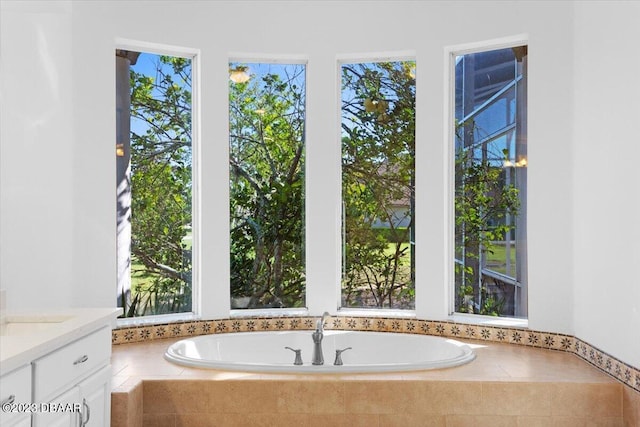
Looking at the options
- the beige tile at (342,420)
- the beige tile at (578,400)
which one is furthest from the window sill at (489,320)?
the beige tile at (342,420)

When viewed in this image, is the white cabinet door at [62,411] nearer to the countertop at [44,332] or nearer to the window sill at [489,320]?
the countertop at [44,332]

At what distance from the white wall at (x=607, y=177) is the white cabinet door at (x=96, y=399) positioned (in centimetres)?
240

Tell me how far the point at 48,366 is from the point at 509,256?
2948mm

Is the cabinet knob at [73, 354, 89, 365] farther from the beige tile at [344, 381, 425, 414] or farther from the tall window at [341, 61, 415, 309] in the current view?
the tall window at [341, 61, 415, 309]

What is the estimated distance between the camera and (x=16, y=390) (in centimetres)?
197

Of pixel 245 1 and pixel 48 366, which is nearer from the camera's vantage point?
pixel 48 366

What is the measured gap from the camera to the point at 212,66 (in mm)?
4395

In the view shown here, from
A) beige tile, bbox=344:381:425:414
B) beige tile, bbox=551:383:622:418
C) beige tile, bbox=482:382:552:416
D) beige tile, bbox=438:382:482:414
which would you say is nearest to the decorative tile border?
beige tile, bbox=551:383:622:418

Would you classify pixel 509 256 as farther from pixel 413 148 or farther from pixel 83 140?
pixel 83 140

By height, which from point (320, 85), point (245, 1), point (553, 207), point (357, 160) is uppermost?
point (245, 1)

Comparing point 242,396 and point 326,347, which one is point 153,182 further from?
point 242,396

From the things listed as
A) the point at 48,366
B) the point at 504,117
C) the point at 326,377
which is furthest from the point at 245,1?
the point at 48,366

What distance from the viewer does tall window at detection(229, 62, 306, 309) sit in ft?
15.0

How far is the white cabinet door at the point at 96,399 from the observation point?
252 centimetres
